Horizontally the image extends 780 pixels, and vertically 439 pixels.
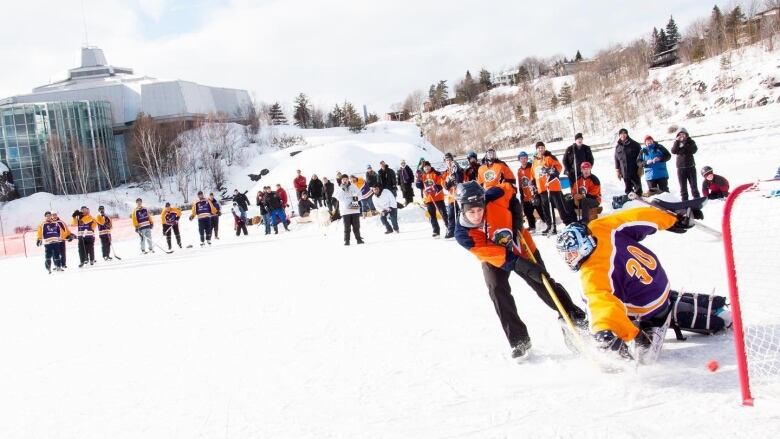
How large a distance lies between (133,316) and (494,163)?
6366 mm

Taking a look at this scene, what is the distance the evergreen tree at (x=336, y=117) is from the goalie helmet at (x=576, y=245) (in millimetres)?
76359

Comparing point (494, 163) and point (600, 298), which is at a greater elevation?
point (494, 163)

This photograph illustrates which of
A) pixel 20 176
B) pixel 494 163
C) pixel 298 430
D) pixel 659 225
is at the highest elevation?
pixel 20 176

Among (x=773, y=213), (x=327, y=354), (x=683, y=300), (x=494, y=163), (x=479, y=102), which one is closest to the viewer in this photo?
(x=683, y=300)

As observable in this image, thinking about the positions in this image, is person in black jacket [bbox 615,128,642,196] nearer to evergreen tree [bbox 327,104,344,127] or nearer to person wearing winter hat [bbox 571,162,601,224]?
person wearing winter hat [bbox 571,162,601,224]

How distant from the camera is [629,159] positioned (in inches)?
432

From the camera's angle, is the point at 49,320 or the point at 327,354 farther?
the point at 49,320

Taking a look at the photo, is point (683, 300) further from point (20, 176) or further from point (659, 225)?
point (20, 176)

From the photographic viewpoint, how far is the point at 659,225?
152 inches

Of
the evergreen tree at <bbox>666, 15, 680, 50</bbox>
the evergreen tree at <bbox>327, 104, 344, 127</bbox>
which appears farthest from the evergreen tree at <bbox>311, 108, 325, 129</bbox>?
the evergreen tree at <bbox>666, 15, 680, 50</bbox>

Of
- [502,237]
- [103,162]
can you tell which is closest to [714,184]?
[502,237]

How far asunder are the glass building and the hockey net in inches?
1881

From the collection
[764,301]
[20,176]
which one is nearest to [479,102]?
[20,176]

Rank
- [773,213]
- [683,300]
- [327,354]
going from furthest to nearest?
[773,213]
[327,354]
[683,300]
